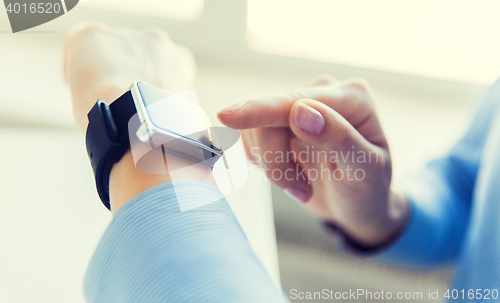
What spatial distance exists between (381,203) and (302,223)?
35cm

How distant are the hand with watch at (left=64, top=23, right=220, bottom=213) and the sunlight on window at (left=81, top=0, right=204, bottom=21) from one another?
1.27ft

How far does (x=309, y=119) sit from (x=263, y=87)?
801 mm

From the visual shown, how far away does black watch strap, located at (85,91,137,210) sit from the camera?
31cm

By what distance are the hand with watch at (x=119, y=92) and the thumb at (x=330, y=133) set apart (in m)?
0.10

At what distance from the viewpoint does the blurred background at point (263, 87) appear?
0.44 metres

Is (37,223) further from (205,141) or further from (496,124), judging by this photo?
(496,124)

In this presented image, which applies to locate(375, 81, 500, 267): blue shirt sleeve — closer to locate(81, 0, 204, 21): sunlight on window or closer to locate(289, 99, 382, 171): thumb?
locate(289, 99, 382, 171): thumb

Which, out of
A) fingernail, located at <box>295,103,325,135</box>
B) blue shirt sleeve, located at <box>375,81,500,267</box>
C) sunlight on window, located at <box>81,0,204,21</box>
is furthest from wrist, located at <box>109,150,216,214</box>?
sunlight on window, located at <box>81,0,204,21</box>

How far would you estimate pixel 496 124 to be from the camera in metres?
0.52

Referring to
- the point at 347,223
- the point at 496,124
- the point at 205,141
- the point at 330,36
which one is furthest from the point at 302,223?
the point at 330,36

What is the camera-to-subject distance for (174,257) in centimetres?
24

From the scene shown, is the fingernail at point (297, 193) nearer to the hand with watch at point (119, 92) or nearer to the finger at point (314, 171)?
the finger at point (314, 171)

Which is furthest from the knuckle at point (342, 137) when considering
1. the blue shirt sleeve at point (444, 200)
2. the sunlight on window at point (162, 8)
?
the sunlight on window at point (162, 8)

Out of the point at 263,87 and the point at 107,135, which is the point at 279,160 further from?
the point at 263,87
